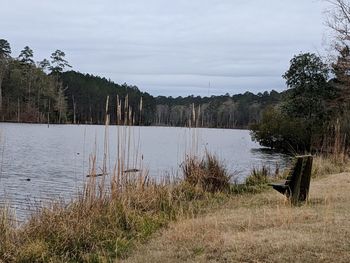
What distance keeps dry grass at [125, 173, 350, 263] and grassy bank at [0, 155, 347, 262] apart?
0.05 ft

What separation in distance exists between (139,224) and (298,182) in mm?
3116

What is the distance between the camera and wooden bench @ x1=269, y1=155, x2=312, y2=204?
9.48 meters

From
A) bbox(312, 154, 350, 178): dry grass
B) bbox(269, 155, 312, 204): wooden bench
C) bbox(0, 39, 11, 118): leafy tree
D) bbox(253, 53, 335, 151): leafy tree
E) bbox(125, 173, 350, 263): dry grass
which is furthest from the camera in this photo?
bbox(0, 39, 11, 118): leafy tree

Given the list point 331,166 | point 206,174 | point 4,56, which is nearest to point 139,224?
→ point 206,174

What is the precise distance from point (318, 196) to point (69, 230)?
17.9 feet

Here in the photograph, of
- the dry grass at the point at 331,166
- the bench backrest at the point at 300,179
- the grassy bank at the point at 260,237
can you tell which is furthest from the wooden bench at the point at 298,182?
the dry grass at the point at 331,166

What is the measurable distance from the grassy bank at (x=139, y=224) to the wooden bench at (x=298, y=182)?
0.22 m

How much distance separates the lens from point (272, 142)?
49.8 meters

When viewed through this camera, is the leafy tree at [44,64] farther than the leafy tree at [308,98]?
Yes

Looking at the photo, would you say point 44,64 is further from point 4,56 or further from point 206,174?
point 206,174

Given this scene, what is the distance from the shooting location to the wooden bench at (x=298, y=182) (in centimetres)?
948

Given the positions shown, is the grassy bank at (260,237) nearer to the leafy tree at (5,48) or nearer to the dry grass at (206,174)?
the dry grass at (206,174)

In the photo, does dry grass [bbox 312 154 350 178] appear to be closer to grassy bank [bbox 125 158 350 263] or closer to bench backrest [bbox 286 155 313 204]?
bench backrest [bbox 286 155 313 204]

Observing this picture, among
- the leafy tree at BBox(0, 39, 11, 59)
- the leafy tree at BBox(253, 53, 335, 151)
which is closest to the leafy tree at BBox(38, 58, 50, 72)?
the leafy tree at BBox(0, 39, 11, 59)
